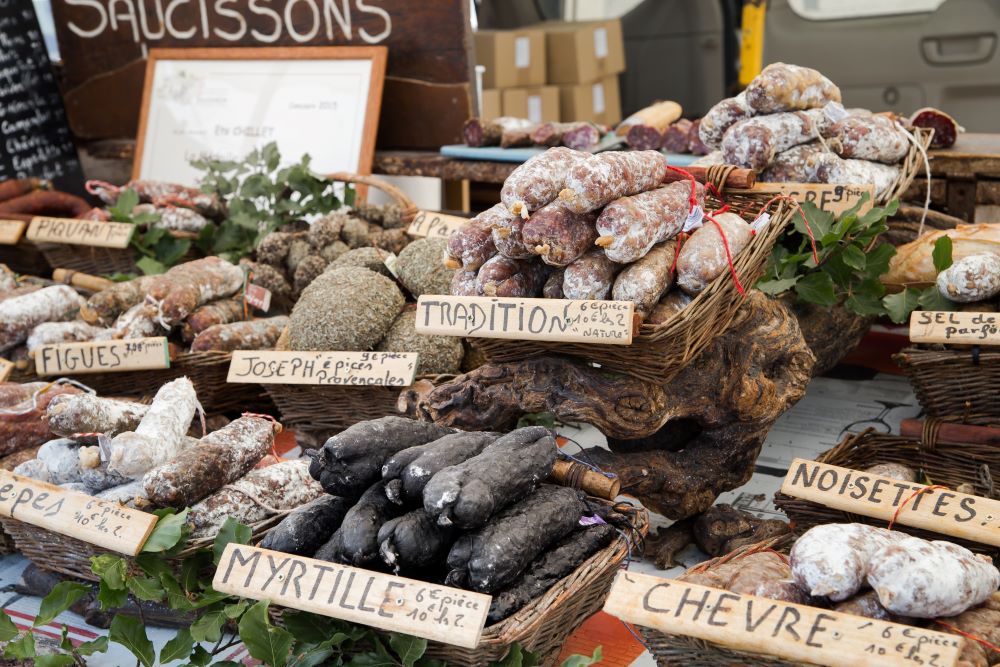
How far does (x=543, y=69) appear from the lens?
18.3 feet

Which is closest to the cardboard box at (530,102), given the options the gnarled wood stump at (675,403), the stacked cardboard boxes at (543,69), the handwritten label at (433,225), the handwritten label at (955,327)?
the stacked cardboard boxes at (543,69)

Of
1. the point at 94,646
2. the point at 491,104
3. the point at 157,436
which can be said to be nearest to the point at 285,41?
the point at 491,104

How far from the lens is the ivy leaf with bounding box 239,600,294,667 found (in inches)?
57.2

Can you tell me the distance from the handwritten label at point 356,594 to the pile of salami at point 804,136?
1372 millimetres

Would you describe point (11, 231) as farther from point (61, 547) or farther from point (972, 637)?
point (972, 637)

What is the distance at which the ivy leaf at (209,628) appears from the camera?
62.1 inches

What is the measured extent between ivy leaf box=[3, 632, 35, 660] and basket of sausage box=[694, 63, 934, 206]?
5.76 feet

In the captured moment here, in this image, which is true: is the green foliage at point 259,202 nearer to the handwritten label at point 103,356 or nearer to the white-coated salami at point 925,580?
the handwritten label at point 103,356

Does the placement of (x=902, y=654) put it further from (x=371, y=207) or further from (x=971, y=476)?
(x=371, y=207)

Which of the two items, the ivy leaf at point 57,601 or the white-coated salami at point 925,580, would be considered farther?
the ivy leaf at point 57,601

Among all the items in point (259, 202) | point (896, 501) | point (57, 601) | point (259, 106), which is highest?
point (259, 106)

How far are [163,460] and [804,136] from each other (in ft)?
5.31

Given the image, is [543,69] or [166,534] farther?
[543,69]

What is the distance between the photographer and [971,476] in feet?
6.78
